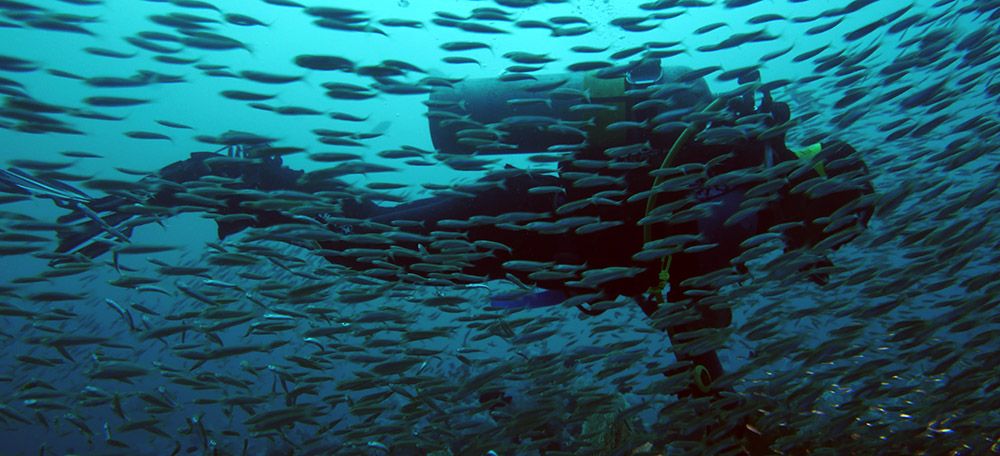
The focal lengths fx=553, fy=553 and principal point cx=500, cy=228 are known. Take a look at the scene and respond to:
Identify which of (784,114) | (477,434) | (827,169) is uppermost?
(784,114)

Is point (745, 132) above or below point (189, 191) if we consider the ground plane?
above

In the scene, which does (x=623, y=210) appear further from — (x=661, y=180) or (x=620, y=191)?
(x=661, y=180)

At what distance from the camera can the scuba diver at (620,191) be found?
4094mm

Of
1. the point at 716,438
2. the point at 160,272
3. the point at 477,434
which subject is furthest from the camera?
the point at 477,434

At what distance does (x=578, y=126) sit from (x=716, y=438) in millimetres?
2704

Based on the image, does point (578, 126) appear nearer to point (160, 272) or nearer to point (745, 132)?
point (745, 132)

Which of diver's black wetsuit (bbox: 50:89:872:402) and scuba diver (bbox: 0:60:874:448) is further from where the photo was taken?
diver's black wetsuit (bbox: 50:89:872:402)

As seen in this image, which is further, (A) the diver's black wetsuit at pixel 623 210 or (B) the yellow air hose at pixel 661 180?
(A) the diver's black wetsuit at pixel 623 210

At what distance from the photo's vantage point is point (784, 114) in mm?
4234

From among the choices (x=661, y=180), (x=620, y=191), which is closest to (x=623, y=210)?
(x=620, y=191)

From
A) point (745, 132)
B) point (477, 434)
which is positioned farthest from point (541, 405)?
point (745, 132)

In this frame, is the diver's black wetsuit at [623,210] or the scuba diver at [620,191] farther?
the diver's black wetsuit at [623,210]

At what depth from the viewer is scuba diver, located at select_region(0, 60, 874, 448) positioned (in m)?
4.09

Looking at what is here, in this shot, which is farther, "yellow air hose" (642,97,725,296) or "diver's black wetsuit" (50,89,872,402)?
"diver's black wetsuit" (50,89,872,402)
